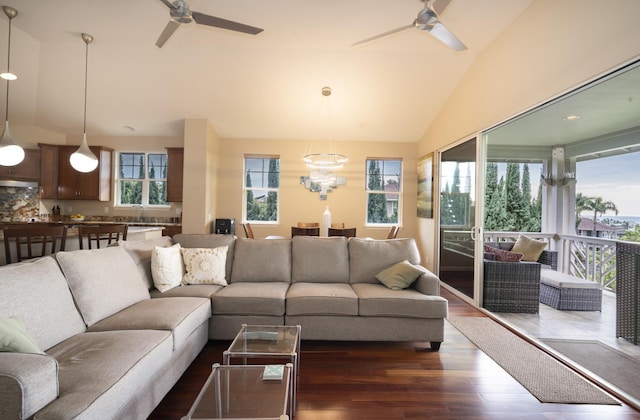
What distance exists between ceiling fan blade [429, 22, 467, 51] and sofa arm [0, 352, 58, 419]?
11.8ft

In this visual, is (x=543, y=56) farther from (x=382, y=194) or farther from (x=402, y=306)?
(x=382, y=194)

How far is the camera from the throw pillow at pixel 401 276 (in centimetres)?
276

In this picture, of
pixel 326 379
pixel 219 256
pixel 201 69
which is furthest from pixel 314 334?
pixel 201 69

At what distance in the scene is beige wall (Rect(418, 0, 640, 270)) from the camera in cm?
210

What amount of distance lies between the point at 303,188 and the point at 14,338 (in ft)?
16.6

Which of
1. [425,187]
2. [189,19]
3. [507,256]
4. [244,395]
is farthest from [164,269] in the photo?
[425,187]

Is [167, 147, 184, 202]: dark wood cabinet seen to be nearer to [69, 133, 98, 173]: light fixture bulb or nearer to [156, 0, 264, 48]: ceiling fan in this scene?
[69, 133, 98, 173]: light fixture bulb

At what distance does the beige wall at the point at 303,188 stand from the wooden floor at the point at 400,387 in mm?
3669

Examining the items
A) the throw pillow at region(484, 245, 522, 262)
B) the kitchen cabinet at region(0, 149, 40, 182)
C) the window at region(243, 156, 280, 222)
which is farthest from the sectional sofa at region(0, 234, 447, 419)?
the kitchen cabinet at region(0, 149, 40, 182)

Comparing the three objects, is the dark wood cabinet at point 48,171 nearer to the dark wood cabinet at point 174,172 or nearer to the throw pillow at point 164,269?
the dark wood cabinet at point 174,172

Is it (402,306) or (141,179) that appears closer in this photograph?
(402,306)

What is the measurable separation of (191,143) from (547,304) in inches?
237

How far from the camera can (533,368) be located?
230cm

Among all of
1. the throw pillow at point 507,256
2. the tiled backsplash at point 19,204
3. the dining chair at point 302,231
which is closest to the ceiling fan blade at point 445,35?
the throw pillow at point 507,256
